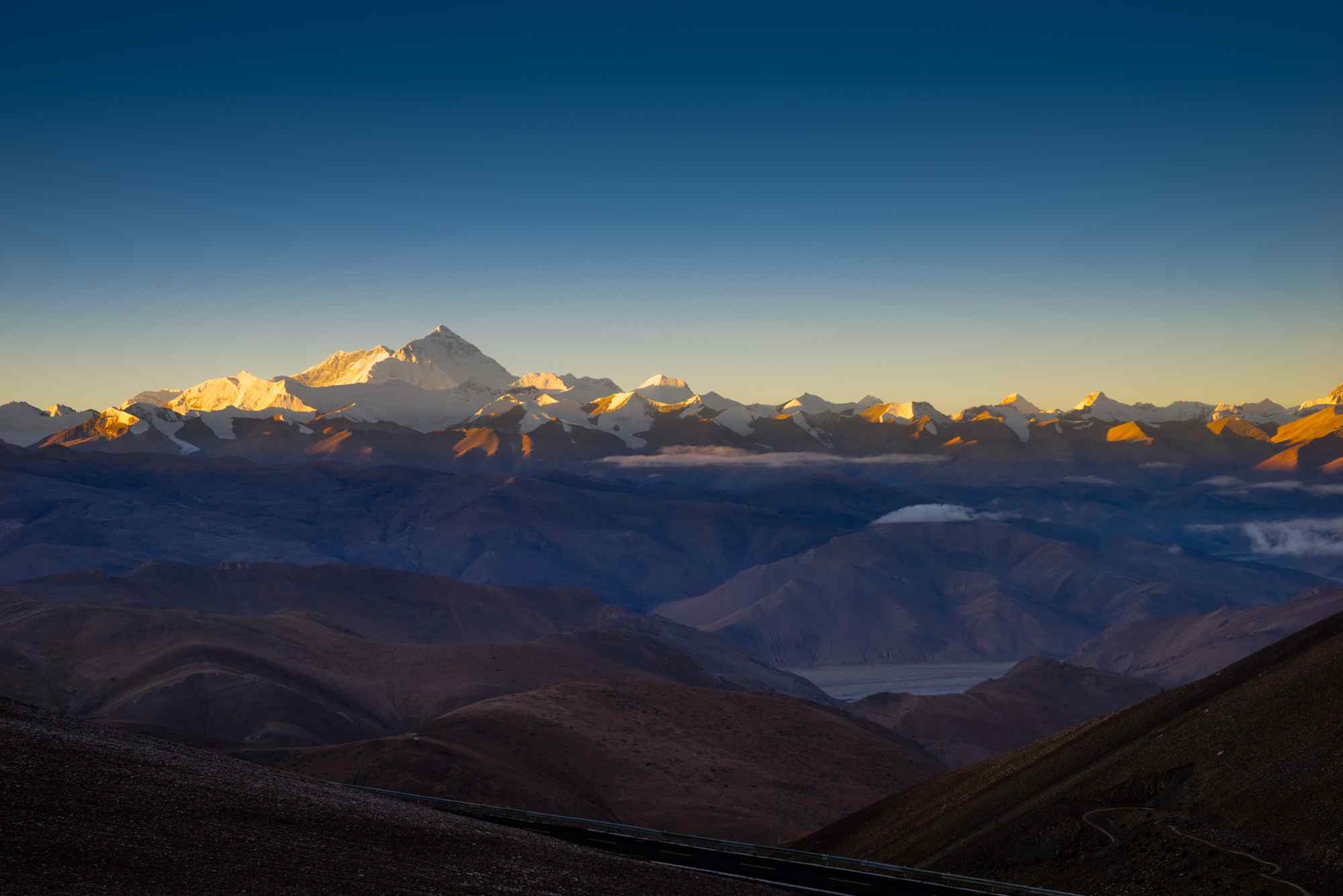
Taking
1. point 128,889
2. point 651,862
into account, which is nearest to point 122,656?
point 651,862

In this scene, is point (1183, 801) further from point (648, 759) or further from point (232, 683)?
point (232, 683)

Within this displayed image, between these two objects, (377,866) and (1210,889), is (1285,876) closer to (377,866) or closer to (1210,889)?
(1210,889)

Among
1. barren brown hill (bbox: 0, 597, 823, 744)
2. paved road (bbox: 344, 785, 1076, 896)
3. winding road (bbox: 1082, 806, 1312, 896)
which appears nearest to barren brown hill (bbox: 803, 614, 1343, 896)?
winding road (bbox: 1082, 806, 1312, 896)

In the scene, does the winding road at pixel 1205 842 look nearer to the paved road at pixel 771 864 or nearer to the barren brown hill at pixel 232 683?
the paved road at pixel 771 864

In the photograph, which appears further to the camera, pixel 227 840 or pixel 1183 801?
pixel 1183 801

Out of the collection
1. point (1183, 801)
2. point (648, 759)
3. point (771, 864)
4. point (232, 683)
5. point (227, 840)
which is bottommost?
point (232, 683)

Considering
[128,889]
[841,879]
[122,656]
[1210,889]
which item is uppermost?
[128,889]

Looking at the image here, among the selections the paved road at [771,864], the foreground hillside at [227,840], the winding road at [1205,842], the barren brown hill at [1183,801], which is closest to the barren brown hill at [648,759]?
the paved road at [771,864]

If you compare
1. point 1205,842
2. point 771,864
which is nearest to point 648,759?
point 771,864
